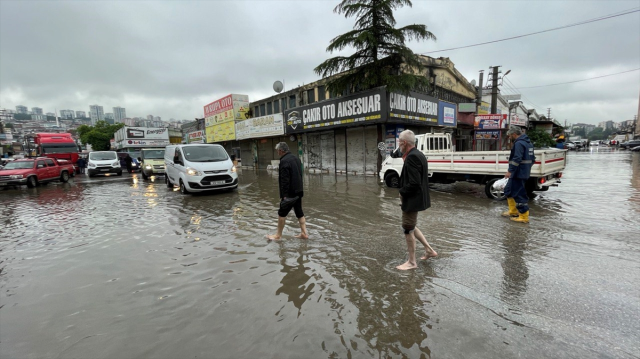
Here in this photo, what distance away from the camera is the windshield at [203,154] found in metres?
10.5

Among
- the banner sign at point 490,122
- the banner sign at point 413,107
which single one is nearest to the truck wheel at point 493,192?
the banner sign at point 413,107

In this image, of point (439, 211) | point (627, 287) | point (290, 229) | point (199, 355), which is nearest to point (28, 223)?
point (290, 229)

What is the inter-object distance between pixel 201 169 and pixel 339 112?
31.2 feet

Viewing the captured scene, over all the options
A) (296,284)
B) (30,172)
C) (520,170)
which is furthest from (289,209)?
(30,172)

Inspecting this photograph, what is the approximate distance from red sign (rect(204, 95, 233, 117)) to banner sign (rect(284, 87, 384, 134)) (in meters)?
10.3

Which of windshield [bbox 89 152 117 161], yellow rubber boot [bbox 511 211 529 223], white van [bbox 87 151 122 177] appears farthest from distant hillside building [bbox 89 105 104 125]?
yellow rubber boot [bbox 511 211 529 223]

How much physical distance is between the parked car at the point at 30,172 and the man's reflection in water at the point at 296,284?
54.3 ft

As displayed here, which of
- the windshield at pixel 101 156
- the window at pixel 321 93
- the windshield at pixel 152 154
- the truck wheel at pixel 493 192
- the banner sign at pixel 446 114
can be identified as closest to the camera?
the truck wheel at pixel 493 192

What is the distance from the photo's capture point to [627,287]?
10.4ft

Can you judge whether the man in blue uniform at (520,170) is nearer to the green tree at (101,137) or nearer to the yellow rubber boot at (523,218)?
the yellow rubber boot at (523,218)

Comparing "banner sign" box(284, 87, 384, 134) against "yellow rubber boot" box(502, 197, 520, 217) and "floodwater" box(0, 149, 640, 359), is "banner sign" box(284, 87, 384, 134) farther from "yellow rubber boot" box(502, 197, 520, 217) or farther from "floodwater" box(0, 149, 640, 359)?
"floodwater" box(0, 149, 640, 359)

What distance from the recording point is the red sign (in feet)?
93.6

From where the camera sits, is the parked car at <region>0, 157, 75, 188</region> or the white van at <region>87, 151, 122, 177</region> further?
the white van at <region>87, 151, 122, 177</region>

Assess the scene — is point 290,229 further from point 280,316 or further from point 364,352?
point 364,352
